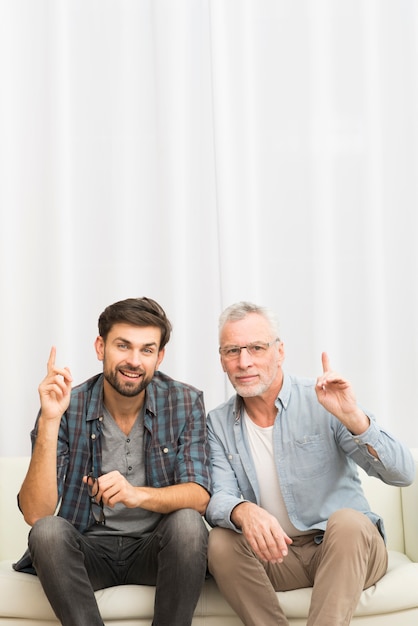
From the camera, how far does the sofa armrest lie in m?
2.51

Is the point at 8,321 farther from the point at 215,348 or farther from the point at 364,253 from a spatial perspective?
the point at 364,253

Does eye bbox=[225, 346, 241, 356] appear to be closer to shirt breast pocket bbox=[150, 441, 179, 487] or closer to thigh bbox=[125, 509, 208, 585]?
shirt breast pocket bbox=[150, 441, 179, 487]

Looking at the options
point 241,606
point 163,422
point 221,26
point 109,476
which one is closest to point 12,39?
point 221,26

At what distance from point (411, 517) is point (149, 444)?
2.93 ft

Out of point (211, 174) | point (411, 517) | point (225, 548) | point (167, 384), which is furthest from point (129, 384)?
point (211, 174)

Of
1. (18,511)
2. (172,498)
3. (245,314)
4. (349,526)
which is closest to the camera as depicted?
(349,526)

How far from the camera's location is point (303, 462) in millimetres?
2375

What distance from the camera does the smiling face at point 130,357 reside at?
2.35 metres

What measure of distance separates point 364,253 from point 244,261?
0.50 metres

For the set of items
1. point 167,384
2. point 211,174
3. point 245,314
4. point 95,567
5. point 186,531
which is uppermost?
point 211,174

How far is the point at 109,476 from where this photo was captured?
2.10 metres

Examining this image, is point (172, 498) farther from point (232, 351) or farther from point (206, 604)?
point (232, 351)

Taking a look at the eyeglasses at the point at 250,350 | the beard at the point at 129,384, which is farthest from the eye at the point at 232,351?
the beard at the point at 129,384

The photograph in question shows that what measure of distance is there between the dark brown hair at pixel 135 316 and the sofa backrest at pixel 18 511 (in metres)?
0.71
